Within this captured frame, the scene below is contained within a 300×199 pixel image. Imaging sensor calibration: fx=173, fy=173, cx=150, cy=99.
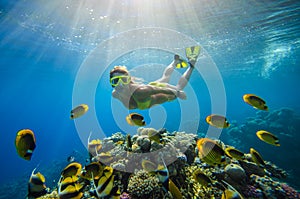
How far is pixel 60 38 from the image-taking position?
746 inches

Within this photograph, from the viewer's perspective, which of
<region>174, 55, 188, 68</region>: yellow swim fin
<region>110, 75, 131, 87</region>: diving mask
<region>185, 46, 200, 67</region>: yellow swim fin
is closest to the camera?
<region>110, 75, 131, 87</region>: diving mask

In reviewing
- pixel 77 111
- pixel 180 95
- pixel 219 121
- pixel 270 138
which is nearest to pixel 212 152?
pixel 219 121

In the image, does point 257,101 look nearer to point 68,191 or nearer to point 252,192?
point 252,192

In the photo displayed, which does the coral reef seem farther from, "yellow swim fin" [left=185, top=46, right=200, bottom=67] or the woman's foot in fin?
"yellow swim fin" [left=185, top=46, right=200, bottom=67]

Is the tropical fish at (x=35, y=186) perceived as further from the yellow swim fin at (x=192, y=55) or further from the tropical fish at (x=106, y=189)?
the yellow swim fin at (x=192, y=55)

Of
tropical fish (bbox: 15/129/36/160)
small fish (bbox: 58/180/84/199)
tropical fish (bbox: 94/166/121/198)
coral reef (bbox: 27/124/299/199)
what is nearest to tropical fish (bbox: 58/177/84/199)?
small fish (bbox: 58/180/84/199)

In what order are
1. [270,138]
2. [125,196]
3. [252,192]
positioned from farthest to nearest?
[252,192], [125,196], [270,138]

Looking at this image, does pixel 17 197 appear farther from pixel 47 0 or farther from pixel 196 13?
pixel 196 13

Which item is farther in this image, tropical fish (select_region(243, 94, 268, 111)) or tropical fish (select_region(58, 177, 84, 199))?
tropical fish (select_region(243, 94, 268, 111))

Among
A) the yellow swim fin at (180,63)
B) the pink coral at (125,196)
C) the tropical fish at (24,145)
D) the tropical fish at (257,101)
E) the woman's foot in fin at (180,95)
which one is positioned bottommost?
the pink coral at (125,196)

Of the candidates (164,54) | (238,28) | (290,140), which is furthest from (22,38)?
(290,140)

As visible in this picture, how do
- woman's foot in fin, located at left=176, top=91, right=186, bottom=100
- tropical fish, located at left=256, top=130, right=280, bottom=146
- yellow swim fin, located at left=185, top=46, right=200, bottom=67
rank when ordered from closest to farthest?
tropical fish, located at left=256, top=130, right=280, bottom=146, woman's foot in fin, located at left=176, top=91, right=186, bottom=100, yellow swim fin, located at left=185, top=46, right=200, bottom=67

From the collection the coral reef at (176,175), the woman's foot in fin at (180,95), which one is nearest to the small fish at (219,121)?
the woman's foot in fin at (180,95)

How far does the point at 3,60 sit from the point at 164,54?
2225 centimetres
